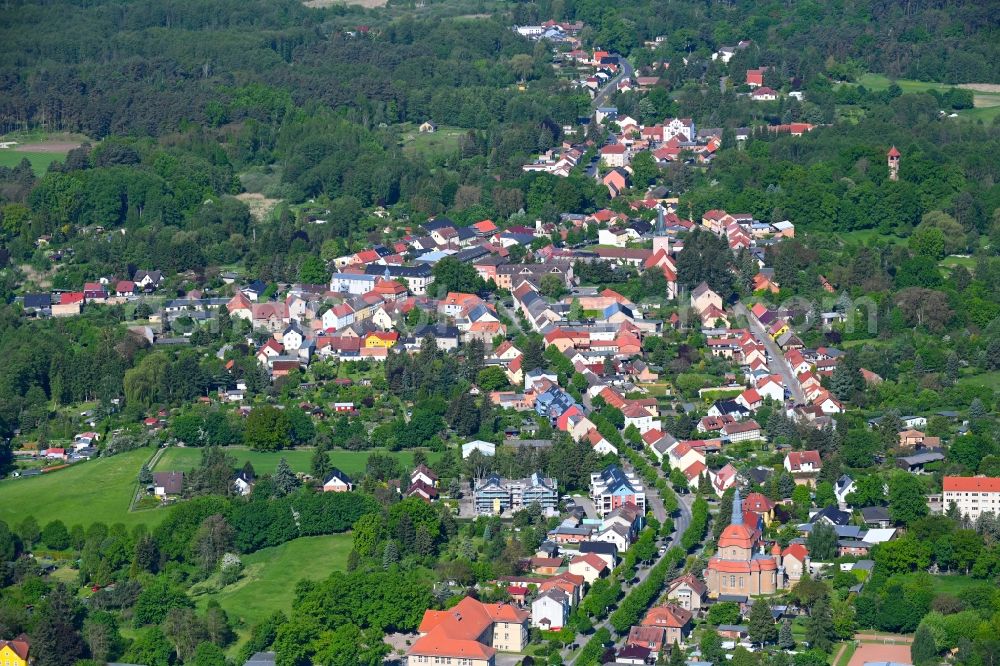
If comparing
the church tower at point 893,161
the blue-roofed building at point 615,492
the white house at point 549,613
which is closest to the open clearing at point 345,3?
→ the church tower at point 893,161

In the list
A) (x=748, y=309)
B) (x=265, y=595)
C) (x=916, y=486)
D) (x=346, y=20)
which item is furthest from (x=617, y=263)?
(x=346, y=20)

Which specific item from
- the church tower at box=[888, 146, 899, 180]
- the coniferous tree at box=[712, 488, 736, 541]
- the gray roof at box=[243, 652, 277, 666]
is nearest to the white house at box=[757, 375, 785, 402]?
the coniferous tree at box=[712, 488, 736, 541]

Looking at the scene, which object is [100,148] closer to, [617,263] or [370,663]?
[617,263]

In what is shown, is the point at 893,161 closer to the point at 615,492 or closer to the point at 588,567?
the point at 615,492

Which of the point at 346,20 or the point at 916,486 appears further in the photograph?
the point at 346,20

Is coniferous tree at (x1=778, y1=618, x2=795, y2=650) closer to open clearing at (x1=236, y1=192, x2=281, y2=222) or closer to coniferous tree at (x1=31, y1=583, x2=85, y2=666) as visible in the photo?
coniferous tree at (x1=31, y1=583, x2=85, y2=666)
